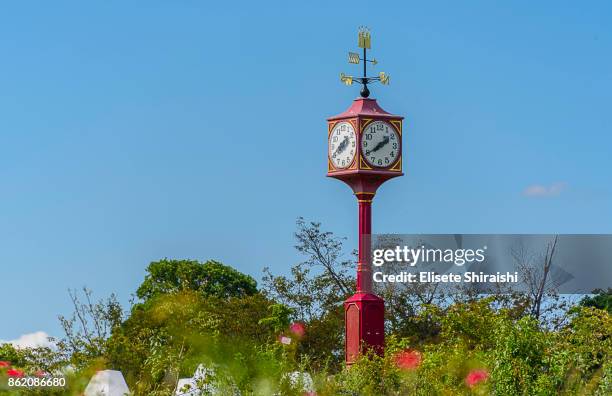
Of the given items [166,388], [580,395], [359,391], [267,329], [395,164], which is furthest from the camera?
[267,329]

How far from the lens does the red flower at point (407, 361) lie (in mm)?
22678

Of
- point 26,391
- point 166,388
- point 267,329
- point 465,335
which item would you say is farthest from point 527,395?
point 267,329

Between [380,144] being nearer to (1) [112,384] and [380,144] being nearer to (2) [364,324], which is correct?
(2) [364,324]

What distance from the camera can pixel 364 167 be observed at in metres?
28.4

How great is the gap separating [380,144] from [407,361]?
18.9 ft

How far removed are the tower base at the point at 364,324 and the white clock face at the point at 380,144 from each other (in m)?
2.64

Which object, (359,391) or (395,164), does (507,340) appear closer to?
(359,391)

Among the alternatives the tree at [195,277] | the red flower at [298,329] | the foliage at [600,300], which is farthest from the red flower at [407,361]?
the tree at [195,277]

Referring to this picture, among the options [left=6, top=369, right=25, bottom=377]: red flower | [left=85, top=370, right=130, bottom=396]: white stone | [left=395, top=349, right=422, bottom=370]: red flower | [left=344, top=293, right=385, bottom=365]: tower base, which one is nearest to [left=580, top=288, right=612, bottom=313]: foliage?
[left=344, top=293, right=385, bottom=365]: tower base

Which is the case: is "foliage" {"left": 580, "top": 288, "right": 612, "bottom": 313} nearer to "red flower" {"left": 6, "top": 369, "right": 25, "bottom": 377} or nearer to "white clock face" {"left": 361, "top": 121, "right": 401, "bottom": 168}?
"white clock face" {"left": 361, "top": 121, "right": 401, "bottom": 168}

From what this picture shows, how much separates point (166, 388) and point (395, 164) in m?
12.8

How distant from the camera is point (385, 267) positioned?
121 feet

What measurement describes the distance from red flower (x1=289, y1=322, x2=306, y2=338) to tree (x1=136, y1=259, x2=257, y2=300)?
1290 centimetres

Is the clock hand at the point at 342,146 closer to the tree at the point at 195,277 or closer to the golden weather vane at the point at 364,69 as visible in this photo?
the golden weather vane at the point at 364,69
